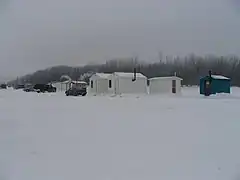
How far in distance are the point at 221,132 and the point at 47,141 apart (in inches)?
137

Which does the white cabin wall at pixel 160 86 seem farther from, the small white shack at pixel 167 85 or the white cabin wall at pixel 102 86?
the white cabin wall at pixel 102 86

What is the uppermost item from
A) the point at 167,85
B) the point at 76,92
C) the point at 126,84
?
the point at 126,84

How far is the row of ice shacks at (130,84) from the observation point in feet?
108

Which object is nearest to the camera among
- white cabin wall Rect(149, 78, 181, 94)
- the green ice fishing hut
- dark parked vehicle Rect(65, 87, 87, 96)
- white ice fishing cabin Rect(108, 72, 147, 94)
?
the green ice fishing hut

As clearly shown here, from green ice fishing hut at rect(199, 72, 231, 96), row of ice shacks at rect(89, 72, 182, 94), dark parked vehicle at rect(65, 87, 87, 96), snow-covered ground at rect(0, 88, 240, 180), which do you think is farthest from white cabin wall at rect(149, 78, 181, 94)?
snow-covered ground at rect(0, 88, 240, 180)

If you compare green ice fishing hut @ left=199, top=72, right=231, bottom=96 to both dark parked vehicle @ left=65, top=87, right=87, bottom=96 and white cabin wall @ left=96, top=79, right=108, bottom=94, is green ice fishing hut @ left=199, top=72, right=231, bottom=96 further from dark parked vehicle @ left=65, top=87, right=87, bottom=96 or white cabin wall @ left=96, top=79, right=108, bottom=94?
dark parked vehicle @ left=65, top=87, right=87, bottom=96

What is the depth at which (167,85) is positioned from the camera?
108 ft

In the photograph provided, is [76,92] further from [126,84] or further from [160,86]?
[160,86]

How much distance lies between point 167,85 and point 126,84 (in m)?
3.93

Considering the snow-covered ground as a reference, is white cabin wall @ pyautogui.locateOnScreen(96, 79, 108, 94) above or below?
below

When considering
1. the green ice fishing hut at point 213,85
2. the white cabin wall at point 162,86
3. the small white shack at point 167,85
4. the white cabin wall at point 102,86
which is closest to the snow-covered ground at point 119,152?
the green ice fishing hut at point 213,85

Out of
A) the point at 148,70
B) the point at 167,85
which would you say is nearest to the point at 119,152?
the point at 167,85

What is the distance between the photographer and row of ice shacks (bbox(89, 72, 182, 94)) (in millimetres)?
32812

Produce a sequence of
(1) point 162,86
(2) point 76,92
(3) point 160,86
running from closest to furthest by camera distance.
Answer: (2) point 76,92 → (1) point 162,86 → (3) point 160,86
